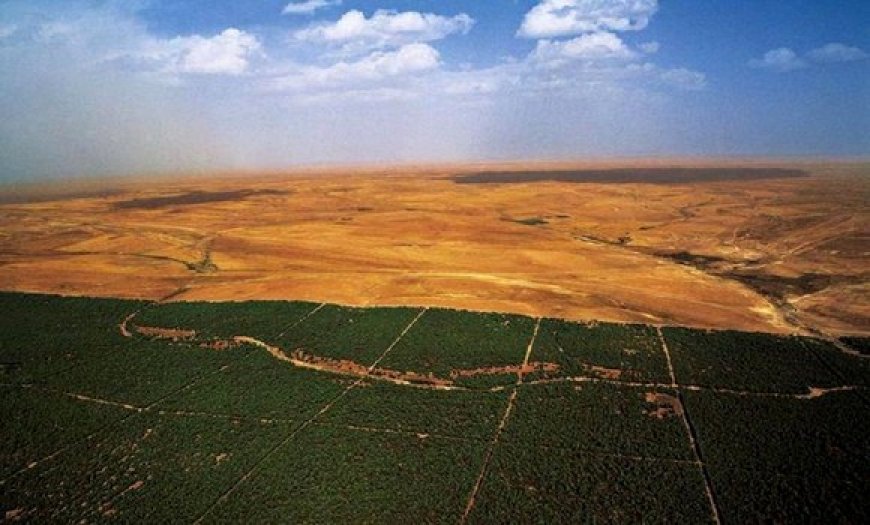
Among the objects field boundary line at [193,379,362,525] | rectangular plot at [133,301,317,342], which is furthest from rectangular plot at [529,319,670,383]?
rectangular plot at [133,301,317,342]

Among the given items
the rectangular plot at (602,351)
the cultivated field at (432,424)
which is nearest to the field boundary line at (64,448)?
the cultivated field at (432,424)

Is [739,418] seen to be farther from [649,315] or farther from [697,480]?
[649,315]

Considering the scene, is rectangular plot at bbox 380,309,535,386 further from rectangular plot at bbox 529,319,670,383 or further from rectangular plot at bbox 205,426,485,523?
rectangular plot at bbox 205,426,485,523

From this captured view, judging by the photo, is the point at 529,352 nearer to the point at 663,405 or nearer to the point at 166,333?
the point at 663,405

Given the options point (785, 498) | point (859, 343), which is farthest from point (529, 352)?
point (859, 343)

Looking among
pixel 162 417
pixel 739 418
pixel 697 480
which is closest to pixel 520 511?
pixel 697 480

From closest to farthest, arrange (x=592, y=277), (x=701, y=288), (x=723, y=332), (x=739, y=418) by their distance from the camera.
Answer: (x=739, y=418)
(x=723, y=332)
(x=701, y=288)
(x=592, y=277)
